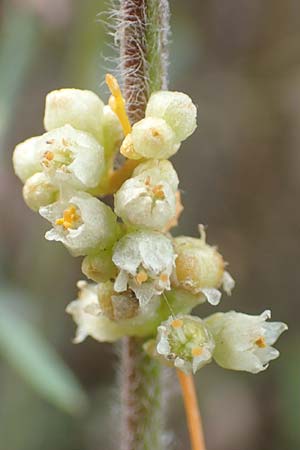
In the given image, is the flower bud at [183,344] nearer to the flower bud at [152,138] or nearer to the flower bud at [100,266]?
the flower bud at [100,266]

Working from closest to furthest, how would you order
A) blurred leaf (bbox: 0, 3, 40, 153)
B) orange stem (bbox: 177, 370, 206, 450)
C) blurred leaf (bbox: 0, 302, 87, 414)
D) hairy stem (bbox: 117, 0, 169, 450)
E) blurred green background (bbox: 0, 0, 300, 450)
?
hairy stem (bbox: 117, 0, 169, 450) < orange stem (bbox: 177, 370, 206, 450) < blurred leaf (bbox: 0, 302, 87, 414) < blurred leaf (bbox: 0, 3, 40, 153) < blurred green background (bbox: 0, 0, 300, 450)

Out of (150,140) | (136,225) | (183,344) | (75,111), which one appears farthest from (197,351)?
(75,111)

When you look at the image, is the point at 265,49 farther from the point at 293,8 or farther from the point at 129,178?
the point at 129,178

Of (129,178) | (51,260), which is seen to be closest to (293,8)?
(51,260)

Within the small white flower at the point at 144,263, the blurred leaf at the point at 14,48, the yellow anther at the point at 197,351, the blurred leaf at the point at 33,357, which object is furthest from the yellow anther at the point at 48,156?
the blurred leaf at the point at 14,48

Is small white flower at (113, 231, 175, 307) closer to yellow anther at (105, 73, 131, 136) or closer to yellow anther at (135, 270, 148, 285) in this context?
yellow anther at (135, 270, 148, 285)

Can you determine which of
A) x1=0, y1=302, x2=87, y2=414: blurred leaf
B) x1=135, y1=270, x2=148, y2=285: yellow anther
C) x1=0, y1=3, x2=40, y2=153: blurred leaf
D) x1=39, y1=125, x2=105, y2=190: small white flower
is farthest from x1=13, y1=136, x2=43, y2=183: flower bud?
x1=0, y1=3, x2=40, y2=153: blurred leaf
